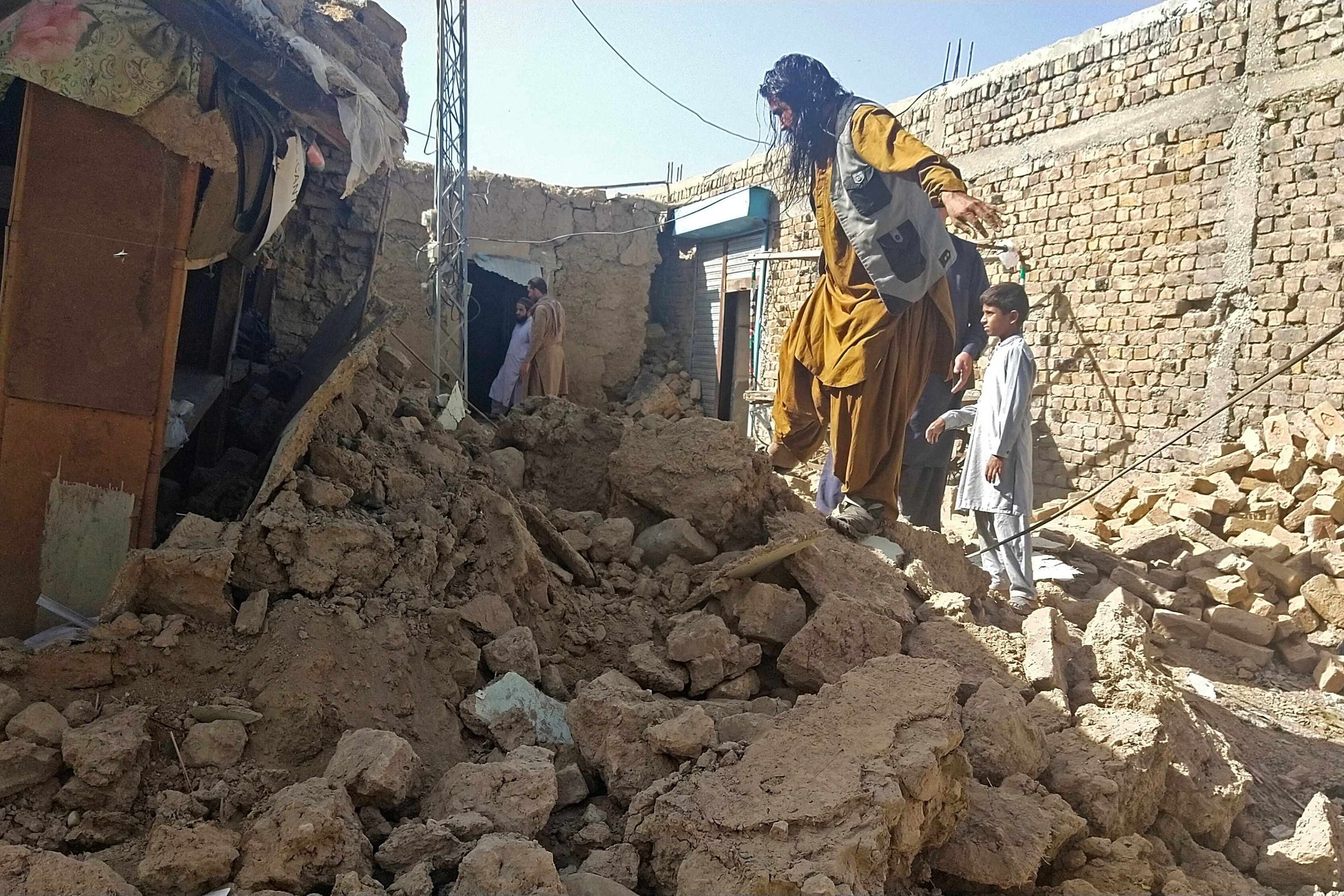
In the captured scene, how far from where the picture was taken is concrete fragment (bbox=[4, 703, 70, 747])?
2064mm

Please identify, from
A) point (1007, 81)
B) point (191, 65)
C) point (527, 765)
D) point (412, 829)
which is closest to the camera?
point (412, 829)

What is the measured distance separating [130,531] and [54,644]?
540mm

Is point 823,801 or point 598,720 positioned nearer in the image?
point 823,801

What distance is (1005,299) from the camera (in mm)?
4621

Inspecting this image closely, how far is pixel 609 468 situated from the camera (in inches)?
148

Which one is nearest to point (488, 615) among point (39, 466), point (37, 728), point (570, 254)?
point (37, 728)

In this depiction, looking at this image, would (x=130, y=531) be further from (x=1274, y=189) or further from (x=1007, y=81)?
(x=1007, y=81)

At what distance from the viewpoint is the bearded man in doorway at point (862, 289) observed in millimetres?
3760

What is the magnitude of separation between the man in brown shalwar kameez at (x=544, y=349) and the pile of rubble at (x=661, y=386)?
2.71 m

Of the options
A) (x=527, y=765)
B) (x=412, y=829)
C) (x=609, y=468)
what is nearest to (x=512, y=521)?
(x=609, y=468)

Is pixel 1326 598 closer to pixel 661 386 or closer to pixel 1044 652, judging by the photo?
pixel 1044 652

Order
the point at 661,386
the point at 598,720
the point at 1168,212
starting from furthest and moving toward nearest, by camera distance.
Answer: the point at 661,386
the point at 1168,212
the point at 598,720

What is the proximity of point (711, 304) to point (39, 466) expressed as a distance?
9.73m

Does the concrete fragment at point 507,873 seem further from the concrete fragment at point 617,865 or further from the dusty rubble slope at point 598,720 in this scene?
the concrete fragment at point 617,865
